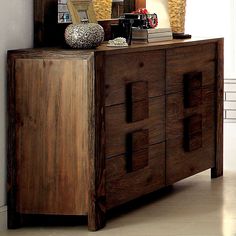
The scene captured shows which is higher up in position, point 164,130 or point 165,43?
point 165,43

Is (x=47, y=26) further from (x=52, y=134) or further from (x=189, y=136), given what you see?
(x=189, y=136)

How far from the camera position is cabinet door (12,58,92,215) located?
3.38m

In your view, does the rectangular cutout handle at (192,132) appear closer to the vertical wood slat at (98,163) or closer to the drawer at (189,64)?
the drawer at (189,64)

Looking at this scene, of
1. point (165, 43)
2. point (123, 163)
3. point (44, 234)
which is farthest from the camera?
point (165, 43)

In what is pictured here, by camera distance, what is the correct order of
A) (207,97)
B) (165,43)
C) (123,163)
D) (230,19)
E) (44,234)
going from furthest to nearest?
(230,19), (207,97), (165,43), (123,163), (44,234)

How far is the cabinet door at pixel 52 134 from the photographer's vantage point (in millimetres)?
3385

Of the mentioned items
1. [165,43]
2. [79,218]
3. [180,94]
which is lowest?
[79,218]

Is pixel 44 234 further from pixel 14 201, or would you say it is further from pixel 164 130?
pixel 164 130

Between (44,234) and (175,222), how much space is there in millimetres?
579

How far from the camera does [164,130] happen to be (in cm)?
398

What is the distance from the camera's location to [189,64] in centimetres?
418

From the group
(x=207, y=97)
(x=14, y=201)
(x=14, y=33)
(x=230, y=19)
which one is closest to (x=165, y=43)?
(x=207, y=97)

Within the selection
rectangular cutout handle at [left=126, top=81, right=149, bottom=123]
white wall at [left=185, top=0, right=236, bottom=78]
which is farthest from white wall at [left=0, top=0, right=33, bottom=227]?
white wall at [left=185, top=0, right=236, bottom=78]

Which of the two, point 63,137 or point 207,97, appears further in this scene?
point 207,97
